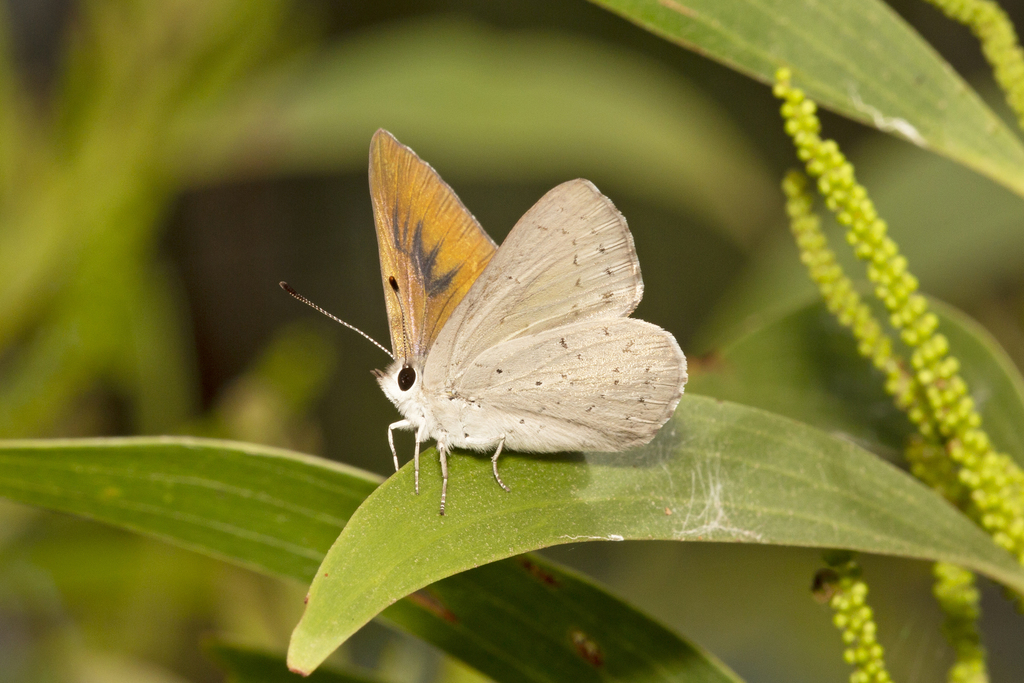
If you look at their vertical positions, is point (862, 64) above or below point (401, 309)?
above

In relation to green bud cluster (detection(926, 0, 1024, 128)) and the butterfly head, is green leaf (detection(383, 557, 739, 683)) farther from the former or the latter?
green bud cluster (detection(926, 0, 1024, 128))

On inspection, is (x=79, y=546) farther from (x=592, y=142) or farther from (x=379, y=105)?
(x=592, y=142)

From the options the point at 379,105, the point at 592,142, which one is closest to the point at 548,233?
the point at 379,105

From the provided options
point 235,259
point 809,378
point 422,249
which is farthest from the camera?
point 235,259

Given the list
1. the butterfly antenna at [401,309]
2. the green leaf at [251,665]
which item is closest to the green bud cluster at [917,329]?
the butterfly antenna at [401,309]

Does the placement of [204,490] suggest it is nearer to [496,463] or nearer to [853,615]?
[496,463]

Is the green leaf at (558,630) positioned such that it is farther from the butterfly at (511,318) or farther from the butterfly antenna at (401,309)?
the butterfly antenna at (401,309)

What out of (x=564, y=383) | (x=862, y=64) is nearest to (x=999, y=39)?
(x=862, y=64)
